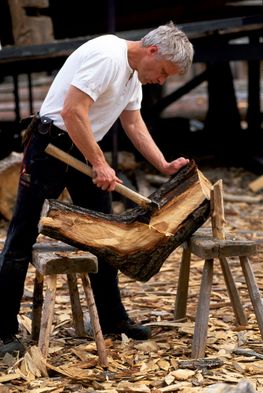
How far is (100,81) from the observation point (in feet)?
18.3

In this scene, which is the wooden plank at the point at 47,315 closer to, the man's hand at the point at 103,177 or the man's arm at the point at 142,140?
the man's hand at the point at 103,177

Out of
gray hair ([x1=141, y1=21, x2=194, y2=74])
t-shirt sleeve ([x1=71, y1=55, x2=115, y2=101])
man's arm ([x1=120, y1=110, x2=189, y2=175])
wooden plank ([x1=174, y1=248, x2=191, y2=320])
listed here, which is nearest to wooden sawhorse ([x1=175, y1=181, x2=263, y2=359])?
wooden plank ([x1=174, y1=248, x2=191, y2=320])

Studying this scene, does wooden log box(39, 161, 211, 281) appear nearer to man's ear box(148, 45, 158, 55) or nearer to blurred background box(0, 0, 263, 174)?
man's ear box(148, 45, 158, 55)

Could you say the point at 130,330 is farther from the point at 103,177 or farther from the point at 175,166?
→ the point at 103,177

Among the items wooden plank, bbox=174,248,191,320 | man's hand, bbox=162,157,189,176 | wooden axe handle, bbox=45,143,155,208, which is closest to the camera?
wooden axe handle, bbox=45,143,155,208

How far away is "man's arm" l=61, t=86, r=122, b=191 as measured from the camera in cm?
558

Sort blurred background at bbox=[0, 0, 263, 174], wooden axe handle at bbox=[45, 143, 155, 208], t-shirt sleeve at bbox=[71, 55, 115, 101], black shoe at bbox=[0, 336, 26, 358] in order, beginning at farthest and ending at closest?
1. blurred background at bbox=[0, 0, 263, 174]
2. black shoe at bbox=[0, 336, 26, 358]
3. wooden axe handle at bbox=[45, 143, 155, 208]
4. t-shirt sleeve at bbox=[71, 55, 115, 101]

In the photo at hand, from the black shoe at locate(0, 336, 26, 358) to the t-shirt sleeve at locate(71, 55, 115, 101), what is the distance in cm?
176

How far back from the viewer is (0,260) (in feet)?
19.9

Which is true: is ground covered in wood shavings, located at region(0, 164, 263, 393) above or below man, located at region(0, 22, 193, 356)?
below

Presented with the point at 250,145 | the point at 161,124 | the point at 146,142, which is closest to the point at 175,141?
the point at 161,124

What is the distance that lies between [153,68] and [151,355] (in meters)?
1.91

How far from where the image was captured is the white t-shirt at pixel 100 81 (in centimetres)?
557

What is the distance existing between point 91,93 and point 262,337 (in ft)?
6.71
